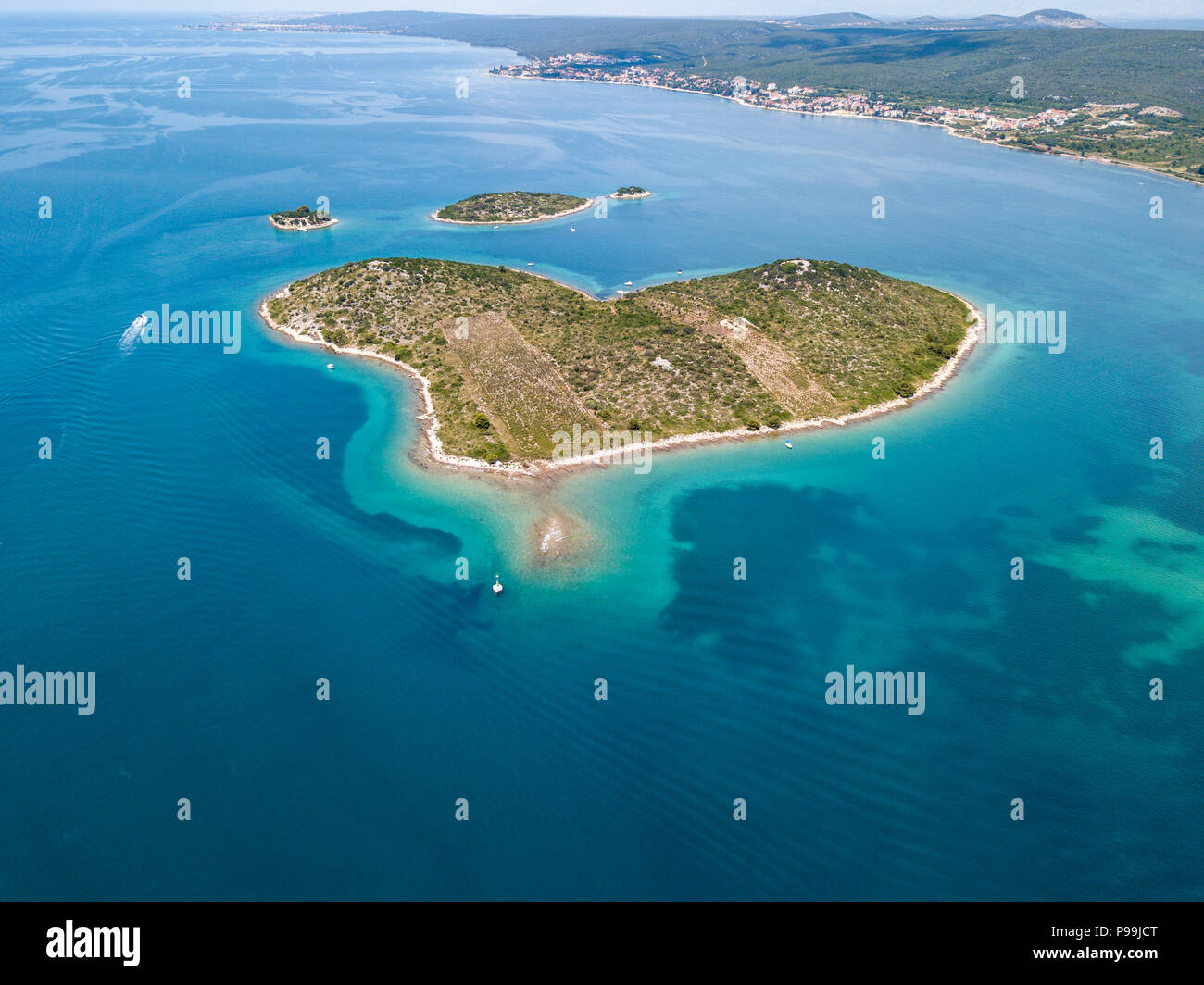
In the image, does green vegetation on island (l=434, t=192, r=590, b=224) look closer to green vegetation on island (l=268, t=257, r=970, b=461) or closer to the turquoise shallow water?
green vegetation on island (l=268, t=257, r=970, b=461)

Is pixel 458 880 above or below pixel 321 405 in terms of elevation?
below

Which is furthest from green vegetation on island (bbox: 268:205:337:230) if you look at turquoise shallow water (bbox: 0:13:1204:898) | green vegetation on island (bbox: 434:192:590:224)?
turquoise shallow water (bbox: 0:13:1204:898)

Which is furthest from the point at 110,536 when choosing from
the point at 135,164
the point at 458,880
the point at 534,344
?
the point at 135,164

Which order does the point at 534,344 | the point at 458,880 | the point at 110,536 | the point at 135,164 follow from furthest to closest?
the point at 135,164 → the point at 534,344 → the point at 110,536 → the point at 458,880

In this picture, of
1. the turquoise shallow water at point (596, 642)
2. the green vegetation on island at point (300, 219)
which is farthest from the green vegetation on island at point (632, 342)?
the green vegetation on island at point (300, 219)

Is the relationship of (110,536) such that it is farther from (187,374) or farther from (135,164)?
(135,164)

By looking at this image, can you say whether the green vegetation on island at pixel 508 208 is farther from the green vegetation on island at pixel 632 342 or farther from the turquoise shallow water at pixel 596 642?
the turquoise shallow water at pixel 596 642
